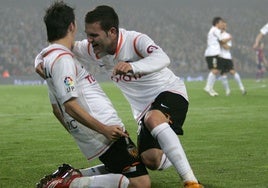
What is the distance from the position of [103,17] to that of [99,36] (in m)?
0.16

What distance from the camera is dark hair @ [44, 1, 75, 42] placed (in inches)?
192

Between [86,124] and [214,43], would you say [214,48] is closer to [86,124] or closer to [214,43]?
[214,43]

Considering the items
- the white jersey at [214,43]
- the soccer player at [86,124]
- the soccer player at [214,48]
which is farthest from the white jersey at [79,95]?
the white jersey at [214,43]

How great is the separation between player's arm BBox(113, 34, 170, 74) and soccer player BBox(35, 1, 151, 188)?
338 millimetres

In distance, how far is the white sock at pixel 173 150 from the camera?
4.96 metres

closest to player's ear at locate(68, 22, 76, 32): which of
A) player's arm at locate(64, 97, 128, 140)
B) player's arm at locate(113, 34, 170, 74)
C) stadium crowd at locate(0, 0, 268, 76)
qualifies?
player's arm at locate(113, 34, 170, 74)

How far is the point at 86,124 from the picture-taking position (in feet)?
15.4

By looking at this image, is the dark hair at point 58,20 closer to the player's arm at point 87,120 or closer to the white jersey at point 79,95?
the white jersey at point 79,95

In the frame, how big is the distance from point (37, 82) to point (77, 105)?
93.9 feet

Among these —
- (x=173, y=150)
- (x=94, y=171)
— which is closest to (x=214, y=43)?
(x=94, y=171)

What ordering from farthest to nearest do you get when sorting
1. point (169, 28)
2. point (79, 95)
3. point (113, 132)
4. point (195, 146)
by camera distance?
point (169, 28)
point (195, 146)
point (79, 95)
point (113, 132)

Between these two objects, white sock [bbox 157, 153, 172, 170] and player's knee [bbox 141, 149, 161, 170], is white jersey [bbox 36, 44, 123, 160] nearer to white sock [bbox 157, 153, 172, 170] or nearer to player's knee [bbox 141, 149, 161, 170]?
player's knee [bbox 141, 149, 161, 170]

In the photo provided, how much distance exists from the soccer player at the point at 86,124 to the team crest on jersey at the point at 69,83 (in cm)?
5

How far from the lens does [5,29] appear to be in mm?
39344
